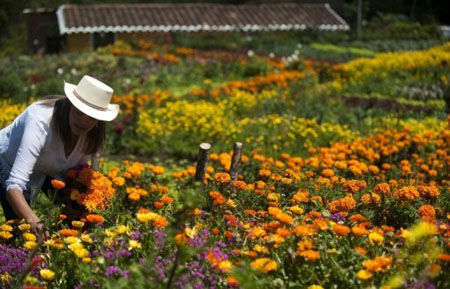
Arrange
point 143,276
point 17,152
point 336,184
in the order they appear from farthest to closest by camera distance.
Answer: point 336,184
point 17,152
point 143,276

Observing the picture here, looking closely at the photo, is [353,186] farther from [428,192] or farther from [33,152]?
[33,152]

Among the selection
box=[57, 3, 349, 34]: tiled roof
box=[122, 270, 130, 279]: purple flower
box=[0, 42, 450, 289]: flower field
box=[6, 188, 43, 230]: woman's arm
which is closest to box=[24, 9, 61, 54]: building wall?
box=[57, 3, 349, 34]: tiled roof

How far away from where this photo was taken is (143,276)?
2.54m

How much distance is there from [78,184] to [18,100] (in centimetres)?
693

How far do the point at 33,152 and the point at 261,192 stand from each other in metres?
1.70

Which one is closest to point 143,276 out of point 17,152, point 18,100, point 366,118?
point 17,152

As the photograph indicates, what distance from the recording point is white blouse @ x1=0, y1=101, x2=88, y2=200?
3.49 meters

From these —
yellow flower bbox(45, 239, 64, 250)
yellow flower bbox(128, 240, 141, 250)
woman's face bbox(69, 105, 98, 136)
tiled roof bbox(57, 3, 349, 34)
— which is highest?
woman's face bbox(69, 105, 98, 136)

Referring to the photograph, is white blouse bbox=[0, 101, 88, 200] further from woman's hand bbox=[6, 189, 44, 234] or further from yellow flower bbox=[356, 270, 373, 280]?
yellow flower bbox=[356, 270, 373, 280]

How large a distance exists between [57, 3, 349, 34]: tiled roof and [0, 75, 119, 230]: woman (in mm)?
20724

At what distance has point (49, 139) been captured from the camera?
3691 millimetres

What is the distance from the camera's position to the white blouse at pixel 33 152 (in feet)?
11.5

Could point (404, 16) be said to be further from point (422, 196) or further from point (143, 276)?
point (143, 276)

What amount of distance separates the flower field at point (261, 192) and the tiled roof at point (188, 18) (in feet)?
33.2
